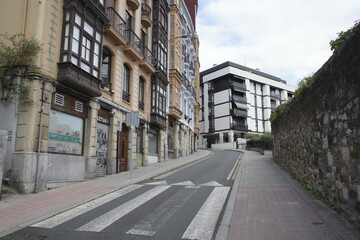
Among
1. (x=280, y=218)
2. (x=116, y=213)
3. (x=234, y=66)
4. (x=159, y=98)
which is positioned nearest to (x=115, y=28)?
(x=159, y=98)

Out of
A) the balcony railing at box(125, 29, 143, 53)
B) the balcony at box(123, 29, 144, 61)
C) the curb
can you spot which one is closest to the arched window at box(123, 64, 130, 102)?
the balcony at box(123, 29, 144, 61)

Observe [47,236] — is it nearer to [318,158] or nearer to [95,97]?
[318,158]

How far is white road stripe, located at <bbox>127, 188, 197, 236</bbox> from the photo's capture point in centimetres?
595

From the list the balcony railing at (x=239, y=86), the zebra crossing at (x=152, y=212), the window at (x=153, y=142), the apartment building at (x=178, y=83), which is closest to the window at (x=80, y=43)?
the zebra crossing at (x=152, y=212)

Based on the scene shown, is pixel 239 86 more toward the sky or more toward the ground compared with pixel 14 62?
more toward the sky

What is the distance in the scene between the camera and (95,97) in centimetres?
1464

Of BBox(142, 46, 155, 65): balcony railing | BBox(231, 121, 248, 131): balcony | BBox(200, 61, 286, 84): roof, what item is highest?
BBox(200, 61, 286, 84): roof

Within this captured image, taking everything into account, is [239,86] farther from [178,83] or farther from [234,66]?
[178,83]

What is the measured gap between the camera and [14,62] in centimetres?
1106

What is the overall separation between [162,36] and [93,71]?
1238 cm

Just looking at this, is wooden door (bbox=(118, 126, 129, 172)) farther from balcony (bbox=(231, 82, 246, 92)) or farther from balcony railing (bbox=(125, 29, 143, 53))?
balcony (bbox=(231, 82, 246, 92))

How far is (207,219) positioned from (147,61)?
1590 centimetres

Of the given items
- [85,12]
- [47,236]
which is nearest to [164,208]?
[47,236]

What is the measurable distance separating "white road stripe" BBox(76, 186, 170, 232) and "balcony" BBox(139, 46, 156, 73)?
12203 mm
